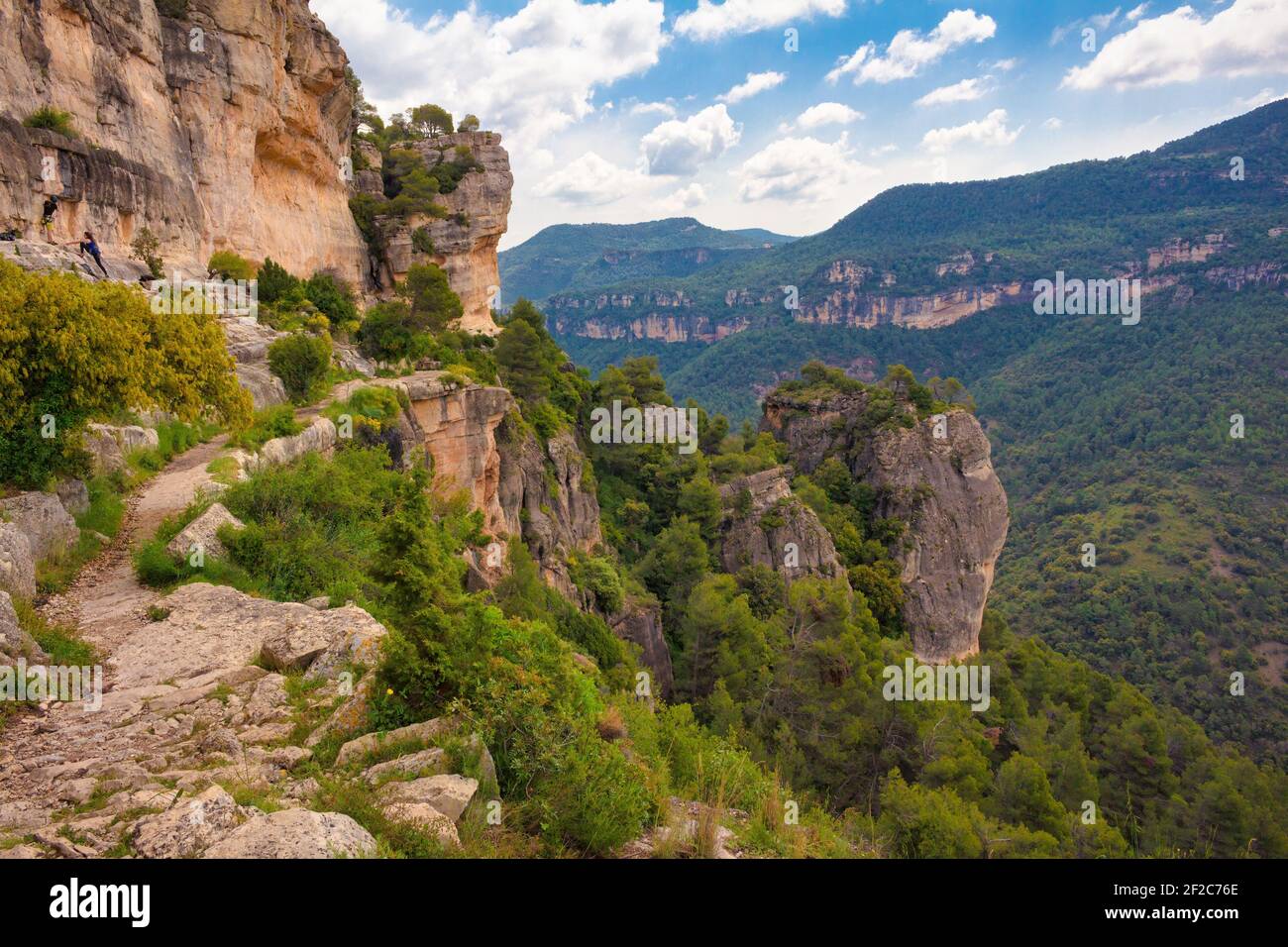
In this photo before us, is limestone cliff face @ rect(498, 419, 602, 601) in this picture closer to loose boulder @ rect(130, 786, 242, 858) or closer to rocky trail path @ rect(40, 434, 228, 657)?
rocky trail path @ rect(40, 434, 228, 657)

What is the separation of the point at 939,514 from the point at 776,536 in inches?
433

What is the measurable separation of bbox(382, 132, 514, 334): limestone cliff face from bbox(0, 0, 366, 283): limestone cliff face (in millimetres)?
2709

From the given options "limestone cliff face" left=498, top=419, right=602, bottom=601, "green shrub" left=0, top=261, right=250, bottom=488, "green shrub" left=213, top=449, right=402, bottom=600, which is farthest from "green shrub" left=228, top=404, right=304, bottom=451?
"limestone cliff face" left=498, top=419, right=602, bottom=601

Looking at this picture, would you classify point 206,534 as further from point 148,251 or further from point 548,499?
point 548,499

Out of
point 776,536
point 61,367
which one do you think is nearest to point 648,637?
A: point 776,536

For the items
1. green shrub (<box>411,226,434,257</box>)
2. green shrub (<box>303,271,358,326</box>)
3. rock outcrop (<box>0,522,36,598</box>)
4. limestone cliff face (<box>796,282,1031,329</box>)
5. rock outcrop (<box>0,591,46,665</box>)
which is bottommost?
rock outcrop (<box>0,591,46,665</box>)

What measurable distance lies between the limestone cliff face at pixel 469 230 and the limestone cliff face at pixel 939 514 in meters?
24.2

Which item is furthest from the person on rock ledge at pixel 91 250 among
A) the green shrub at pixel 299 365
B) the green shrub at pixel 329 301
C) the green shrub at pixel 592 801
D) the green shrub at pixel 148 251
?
the green shrub at pixel 592 801

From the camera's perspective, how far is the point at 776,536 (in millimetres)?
35188

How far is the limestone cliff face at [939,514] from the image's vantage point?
3747cm

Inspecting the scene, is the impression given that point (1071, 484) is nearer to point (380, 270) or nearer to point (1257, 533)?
point (1257, 533)

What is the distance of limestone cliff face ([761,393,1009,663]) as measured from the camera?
37.5 metres

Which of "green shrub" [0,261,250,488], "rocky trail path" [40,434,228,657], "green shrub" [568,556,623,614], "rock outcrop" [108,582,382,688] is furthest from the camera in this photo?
"green shrub" [568,556,623,614]
